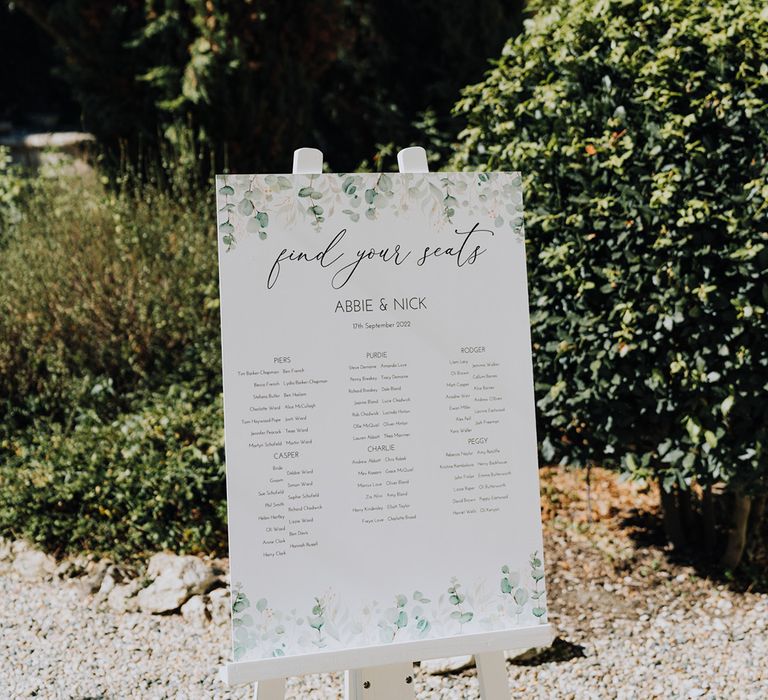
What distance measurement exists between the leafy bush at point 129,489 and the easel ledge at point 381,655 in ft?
6.08

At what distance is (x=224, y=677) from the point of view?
1.97 metres

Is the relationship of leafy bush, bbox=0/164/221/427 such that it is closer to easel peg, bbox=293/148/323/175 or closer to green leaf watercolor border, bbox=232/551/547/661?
easel peg, bbox=293/148/323/175

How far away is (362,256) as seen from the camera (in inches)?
83.0

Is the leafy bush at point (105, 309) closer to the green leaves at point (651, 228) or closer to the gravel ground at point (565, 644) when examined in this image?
the gravel ground at point (565, 644)

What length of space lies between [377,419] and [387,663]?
552 millimetres

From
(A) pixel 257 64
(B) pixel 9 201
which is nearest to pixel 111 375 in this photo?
(B) pixel 9 201

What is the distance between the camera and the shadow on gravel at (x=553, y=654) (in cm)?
303

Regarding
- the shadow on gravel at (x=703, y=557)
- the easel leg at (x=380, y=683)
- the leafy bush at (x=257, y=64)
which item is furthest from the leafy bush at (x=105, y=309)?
the easel leg at (x=380, y=683)

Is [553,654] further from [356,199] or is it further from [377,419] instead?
[356,199]

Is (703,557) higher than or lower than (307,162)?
lower

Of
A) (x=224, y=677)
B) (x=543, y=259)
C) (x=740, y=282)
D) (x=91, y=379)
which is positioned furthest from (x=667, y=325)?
(x=91, y=379)

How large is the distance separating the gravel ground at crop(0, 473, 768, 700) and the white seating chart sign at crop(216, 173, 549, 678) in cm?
99

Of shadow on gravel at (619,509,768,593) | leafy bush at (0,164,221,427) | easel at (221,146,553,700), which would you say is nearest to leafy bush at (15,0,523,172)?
leafy bush at (0,164,221,427)

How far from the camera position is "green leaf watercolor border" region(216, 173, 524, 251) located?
2049 millimetres
